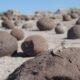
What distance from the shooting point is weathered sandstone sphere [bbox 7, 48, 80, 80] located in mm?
5005

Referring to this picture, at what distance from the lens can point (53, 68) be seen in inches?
200

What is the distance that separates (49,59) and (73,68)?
1.32ft

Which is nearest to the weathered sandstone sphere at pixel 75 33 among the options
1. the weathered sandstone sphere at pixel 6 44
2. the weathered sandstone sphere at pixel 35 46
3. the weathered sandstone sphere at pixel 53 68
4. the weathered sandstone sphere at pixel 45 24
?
the weathered sandstone sphere at pixel 45 24

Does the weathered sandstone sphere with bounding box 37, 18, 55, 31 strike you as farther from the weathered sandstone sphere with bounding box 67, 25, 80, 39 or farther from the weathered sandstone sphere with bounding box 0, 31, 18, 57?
the weathered sandstone sphere with bounding box 0, 31, 18, 57

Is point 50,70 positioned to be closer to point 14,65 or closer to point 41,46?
point 14,65

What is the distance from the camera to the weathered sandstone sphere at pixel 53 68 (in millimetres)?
5005

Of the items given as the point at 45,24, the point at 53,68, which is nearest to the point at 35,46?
the point at 53,68

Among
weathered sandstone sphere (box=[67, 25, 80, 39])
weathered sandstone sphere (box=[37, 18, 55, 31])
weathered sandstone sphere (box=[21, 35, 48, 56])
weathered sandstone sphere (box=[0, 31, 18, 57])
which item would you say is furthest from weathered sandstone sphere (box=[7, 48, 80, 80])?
weathered sandstone sphere (box=[37, 18, 55, 31])

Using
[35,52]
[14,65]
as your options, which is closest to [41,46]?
[35,52]

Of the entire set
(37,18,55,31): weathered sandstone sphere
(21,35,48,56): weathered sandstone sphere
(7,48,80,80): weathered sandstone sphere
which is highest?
(7,48,80,80): weathered sandstone sphere

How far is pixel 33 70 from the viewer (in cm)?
511

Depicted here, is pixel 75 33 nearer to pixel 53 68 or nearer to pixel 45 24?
pixel 45 24

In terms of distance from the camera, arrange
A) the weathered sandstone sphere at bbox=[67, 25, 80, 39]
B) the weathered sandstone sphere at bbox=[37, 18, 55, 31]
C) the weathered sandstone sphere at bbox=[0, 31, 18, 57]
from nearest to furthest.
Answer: the weathered sandstone sphere at bbox=[0, 31, 18, 57], the weathered sandstone sphere at bbox=[67, 25, 80, 39], the weathered sandstone sphere at bbox=[37, 18, 55, 31]

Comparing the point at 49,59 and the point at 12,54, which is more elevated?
the point at 49,59
